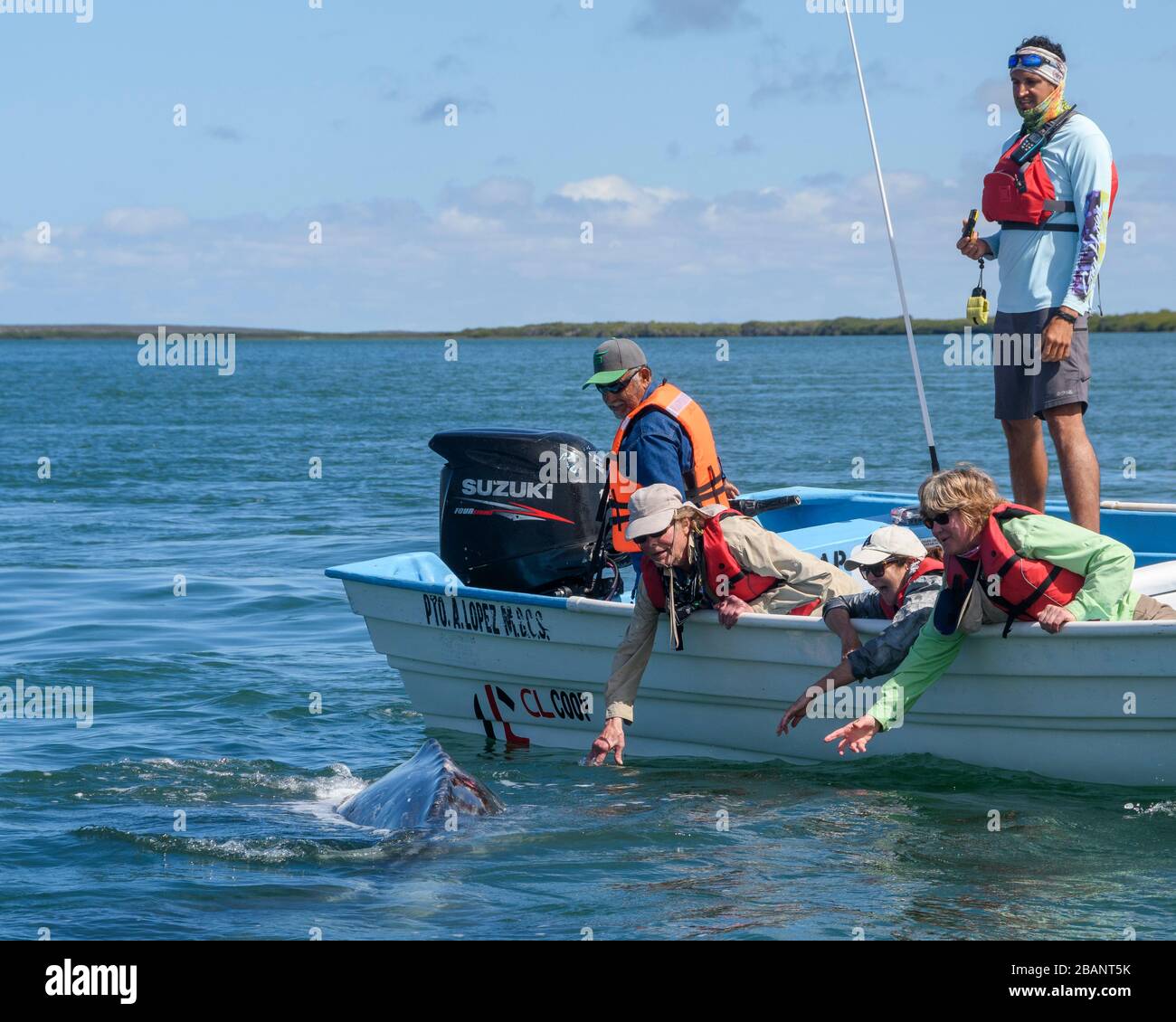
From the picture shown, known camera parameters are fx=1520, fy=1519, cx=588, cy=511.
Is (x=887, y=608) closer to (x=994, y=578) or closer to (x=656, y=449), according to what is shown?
(x=994, y=578)

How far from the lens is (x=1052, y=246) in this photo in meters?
7.50

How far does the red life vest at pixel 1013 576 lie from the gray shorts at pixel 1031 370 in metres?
1.40

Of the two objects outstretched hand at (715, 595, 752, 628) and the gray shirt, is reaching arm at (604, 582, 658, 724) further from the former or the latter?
the gray shirt

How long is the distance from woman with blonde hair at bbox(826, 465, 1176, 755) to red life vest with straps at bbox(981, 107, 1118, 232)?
1.94 meters

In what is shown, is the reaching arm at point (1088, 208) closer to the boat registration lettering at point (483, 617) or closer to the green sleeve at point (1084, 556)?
the green sleeve at point (1084, 556)

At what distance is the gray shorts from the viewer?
7.40m

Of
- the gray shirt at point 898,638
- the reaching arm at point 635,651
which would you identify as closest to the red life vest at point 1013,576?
the gray shirt at point 898,638

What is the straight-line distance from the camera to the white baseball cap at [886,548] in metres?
6.61

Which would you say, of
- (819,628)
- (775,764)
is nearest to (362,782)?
(775,764)

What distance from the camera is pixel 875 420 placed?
40188 millimetres

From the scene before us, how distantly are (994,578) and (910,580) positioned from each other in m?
0.60

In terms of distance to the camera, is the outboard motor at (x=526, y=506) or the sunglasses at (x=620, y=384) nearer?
the sunglasses at (x=620, y=384)
